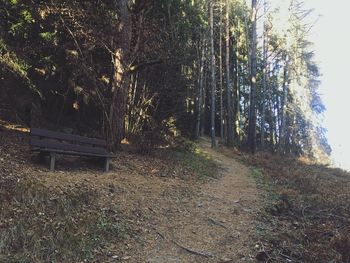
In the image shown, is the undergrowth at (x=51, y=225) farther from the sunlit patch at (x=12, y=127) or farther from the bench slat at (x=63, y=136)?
the sunlit patch at (x=12, y=127)

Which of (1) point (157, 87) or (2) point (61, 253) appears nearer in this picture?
(2) point (61, 253)

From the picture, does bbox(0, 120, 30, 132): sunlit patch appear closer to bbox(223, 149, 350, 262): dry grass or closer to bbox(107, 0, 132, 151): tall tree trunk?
bbox(107, 0, 132, 151): tall tree trunk

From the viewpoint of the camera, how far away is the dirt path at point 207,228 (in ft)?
21.6

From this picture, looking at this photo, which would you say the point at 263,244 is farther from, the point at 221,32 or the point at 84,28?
the point at 221,32

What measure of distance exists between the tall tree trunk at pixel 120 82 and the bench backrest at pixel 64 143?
53.7 inches

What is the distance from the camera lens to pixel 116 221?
7145 millimetres

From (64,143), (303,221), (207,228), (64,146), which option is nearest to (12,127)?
(64,143)

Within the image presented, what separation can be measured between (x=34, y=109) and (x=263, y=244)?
7929 millimetres

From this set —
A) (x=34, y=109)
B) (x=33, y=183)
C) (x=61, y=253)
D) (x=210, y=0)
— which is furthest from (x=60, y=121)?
Answer: (x=210, y=0)

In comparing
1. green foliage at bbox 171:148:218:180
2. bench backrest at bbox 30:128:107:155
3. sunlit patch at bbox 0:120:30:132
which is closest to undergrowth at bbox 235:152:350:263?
green foliage at bbox 171:148:218:180

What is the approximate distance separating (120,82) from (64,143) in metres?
3.53

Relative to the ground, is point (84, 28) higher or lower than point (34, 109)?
higher

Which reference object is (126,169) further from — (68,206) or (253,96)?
(253,96)

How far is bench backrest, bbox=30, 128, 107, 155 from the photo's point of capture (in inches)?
334
